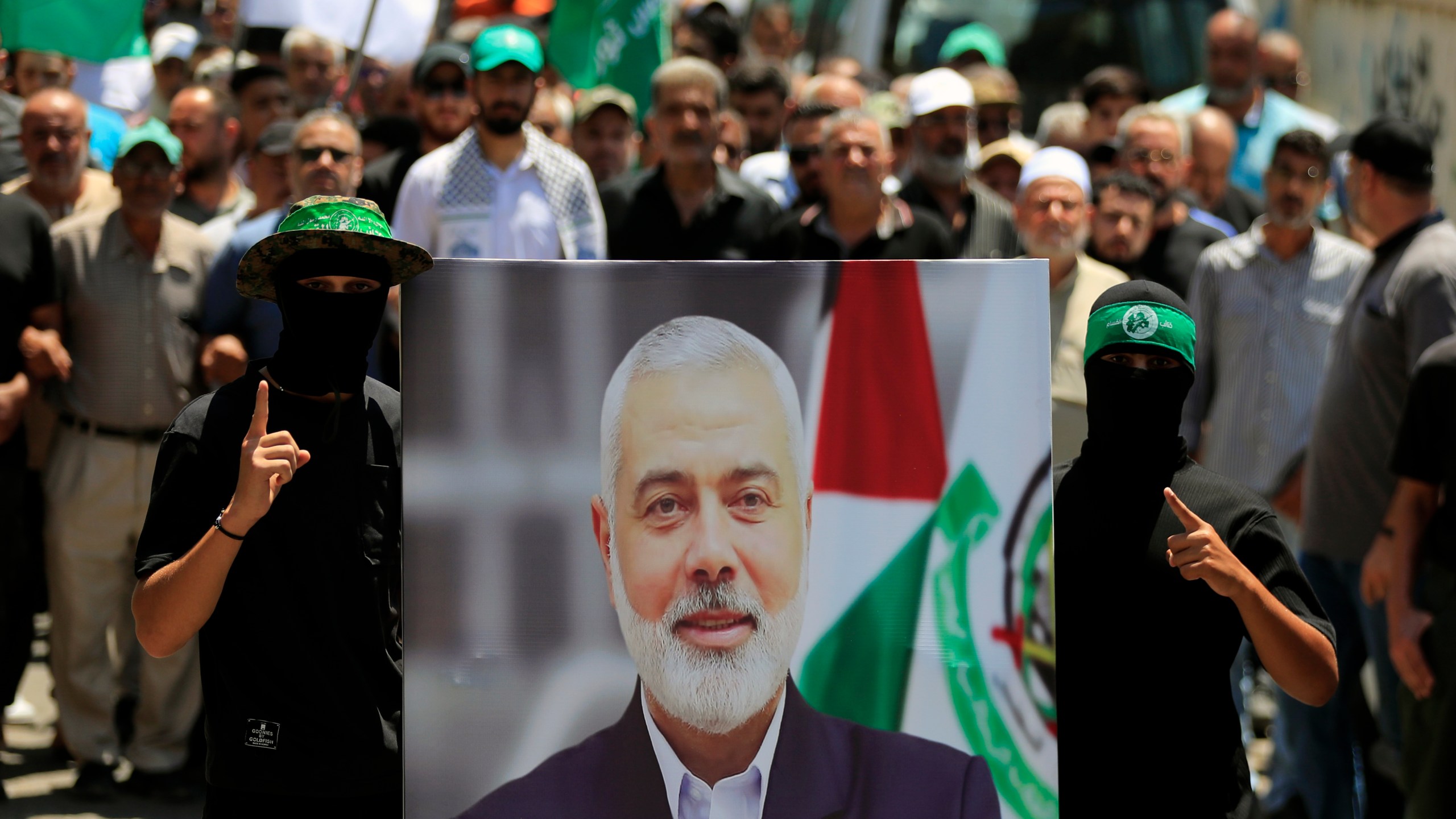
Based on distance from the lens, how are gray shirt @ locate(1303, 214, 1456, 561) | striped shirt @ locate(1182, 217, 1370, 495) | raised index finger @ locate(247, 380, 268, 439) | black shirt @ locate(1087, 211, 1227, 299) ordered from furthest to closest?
black shirt @ locate(1087, 211, 1227, 299) → striped shirt @ locate(1182, 217, 1370, 495) → gray shirt @ locate(1303, 214, 1456, 561) → raised index finger @ locate(247, 380, 268, 439)

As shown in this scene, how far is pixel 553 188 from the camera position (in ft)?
18.4

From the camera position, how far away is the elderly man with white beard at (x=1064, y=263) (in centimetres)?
525

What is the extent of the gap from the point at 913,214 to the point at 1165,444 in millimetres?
3213

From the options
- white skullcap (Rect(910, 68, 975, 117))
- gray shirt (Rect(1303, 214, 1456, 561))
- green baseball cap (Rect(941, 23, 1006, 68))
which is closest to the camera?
gray shirt (Rect(1303, 214, 1456, 561))

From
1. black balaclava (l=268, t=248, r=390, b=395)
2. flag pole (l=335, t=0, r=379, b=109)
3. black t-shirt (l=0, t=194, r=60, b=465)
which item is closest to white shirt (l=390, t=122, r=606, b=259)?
black t-shirt (l=0, t=194, r=60, b=465)

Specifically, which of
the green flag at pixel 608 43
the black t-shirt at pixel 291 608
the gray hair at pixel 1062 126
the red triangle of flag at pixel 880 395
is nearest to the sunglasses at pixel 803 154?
the green flag at pixel 608 43

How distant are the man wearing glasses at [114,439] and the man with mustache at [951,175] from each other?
117 inches

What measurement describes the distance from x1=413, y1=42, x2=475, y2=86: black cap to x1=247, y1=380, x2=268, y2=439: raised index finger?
425 cm

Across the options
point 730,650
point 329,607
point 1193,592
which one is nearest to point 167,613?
point 329,607

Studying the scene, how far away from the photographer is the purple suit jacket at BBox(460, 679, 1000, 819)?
2873 millimetres

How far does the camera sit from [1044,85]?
36.2 ft

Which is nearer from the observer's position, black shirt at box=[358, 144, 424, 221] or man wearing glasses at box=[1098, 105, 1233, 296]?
black shirt at box=[358, 144, 424, 221]

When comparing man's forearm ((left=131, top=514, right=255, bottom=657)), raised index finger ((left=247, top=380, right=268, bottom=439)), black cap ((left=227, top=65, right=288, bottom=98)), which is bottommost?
man's forearm ((left=131, top=514, right=255, bottom=657))

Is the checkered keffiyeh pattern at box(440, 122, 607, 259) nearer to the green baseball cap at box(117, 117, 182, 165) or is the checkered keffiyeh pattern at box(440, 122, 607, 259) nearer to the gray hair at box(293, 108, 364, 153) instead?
the gray hair at box(293, 108, 364, 153)
